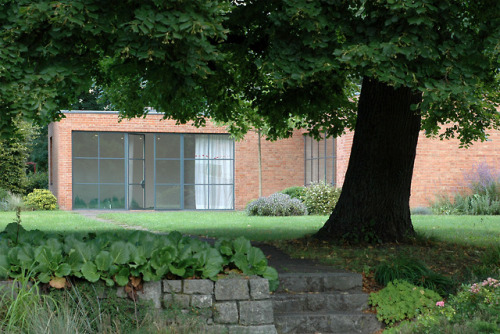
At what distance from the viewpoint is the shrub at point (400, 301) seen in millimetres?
6555

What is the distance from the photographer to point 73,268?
5309mm

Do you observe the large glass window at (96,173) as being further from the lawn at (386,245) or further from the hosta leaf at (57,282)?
the hosta leaf at (57,282)

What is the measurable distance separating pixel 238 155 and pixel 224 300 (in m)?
18.4

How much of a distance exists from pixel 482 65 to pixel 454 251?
3.39 meters

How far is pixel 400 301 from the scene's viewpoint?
6.65m

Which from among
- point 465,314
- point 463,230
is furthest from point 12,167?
point 465,314

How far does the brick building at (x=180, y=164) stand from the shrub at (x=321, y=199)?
138cm

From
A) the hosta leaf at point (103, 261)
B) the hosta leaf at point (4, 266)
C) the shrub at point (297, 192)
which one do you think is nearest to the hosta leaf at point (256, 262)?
the hosta leaf at point (103, 261)

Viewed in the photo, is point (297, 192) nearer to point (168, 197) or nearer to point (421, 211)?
point (421, 211)

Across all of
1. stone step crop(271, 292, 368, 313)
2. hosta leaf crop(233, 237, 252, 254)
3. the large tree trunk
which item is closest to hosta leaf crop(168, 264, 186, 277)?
hosta leaf crop(233, 237, 252, 254)

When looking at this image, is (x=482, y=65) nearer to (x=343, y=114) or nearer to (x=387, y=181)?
(x=387, y=181)

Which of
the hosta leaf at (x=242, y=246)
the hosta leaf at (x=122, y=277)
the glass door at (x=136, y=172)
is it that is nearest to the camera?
the hosta leaf at (x=122, y=277)

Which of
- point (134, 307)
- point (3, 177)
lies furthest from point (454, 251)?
point (3, 177)

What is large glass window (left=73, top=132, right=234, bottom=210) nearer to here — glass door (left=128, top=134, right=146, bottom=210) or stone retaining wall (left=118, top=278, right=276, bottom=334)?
glass door (left=128, top=134, right=146, bottom=210)
